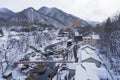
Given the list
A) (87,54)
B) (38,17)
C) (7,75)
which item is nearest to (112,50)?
(87,54)

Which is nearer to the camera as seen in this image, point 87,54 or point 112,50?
point 87,54

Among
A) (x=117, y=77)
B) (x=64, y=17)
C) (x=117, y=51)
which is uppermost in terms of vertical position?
(x=64, y=17)

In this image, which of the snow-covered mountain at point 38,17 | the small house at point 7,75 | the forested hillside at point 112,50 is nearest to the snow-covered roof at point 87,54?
the forested hillside at point 112,50

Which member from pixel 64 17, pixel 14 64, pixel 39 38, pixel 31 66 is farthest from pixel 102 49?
pixel 64 17

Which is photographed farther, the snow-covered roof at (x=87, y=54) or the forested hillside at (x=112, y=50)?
the snow-covered roof at (x=87, y=54)

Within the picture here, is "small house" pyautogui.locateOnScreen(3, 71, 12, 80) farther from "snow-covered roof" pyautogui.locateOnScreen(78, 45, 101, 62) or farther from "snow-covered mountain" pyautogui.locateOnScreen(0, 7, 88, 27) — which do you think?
"snow-covered mountain" pyautogui.locateOnScreen(0, 7, 88, 27)

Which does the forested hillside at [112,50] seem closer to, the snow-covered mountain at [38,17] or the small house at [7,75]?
the small house at [7,75]

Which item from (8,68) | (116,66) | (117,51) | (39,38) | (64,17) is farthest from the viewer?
(64,17)

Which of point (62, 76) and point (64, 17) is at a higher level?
point (64, 17)

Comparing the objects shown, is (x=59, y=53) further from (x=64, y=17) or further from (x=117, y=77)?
(x=64, y=17)

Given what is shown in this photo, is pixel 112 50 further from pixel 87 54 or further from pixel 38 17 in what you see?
pixel 38 17

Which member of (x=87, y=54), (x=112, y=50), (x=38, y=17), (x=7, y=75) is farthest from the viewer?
(x=38, y=17)
